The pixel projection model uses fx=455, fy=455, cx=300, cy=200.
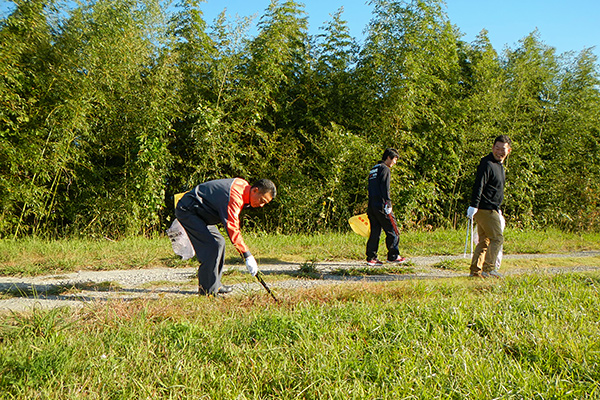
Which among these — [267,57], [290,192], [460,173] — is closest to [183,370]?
[290,192]

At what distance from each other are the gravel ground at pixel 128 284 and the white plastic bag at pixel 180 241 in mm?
415

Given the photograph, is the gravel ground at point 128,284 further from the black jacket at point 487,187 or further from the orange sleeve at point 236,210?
the black jacket at point 487,187

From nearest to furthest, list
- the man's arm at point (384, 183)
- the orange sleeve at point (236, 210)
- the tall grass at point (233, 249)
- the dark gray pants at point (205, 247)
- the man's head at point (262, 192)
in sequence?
1. the orange sleeve at point (236, 210)
2. the man's head at point (262, 192)
3. the dark gray pants at point (205, 247)
4. the tall grass at point (233, 249)
5. the man's arm at point (384, 183)

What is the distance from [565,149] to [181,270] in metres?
12.3

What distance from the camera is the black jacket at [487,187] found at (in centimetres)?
567

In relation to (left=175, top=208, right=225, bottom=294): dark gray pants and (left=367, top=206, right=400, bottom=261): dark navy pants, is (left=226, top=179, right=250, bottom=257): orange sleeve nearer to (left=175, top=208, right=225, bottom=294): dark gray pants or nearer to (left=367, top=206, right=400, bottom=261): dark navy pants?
(left=175, top=208, right=225, bottom=294): dark gray pants

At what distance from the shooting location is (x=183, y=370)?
259cm

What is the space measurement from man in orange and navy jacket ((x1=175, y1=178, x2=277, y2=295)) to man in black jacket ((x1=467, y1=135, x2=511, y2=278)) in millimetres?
2792

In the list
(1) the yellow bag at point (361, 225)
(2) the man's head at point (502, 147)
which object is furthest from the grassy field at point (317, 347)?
(1) the yellow bag at point (361, 225)

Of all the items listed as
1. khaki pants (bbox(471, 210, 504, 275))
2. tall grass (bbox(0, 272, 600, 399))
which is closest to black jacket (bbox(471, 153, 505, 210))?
khaki pants (bbox(471, 210, 504, 275))

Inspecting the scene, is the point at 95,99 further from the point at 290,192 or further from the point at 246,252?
the point at 246,252

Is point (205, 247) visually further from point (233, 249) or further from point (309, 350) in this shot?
point (233, 249)

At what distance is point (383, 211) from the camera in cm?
701

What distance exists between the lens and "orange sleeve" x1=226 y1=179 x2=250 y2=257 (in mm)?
4273
